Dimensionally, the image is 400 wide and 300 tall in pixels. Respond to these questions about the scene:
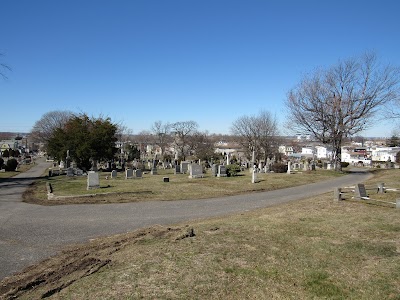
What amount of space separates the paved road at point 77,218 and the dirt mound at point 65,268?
411 millimetres

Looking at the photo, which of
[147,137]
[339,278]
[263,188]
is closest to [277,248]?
[339,278]

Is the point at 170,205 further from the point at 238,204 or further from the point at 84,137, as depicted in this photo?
the point at 84,137

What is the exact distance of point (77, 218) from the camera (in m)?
10.3

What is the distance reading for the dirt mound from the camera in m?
4.74

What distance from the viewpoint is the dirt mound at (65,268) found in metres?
4.74

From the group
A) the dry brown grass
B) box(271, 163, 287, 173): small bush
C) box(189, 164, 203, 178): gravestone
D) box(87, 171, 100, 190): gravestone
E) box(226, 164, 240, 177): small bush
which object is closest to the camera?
the dry brown grass

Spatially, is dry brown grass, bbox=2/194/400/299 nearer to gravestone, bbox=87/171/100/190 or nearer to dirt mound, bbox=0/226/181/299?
dirt mound, bbox=0/226/181/299

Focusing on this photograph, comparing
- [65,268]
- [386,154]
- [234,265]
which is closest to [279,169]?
[234,265]

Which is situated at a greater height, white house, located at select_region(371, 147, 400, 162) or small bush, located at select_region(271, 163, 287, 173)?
white house, located at select_region(371, 147, 400, 162)

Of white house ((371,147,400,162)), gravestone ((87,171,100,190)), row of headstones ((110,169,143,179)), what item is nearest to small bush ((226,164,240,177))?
row of headstones ((110,169,143,179))

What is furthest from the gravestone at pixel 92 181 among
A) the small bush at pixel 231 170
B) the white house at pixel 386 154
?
the white house at pixel 386 154

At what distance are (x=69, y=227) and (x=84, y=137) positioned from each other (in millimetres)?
28582

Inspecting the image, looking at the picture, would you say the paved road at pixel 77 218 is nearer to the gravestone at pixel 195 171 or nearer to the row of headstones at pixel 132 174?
the gravestone at pixel 195 171

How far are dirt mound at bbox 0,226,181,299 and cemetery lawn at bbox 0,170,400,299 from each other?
0.02 metres
